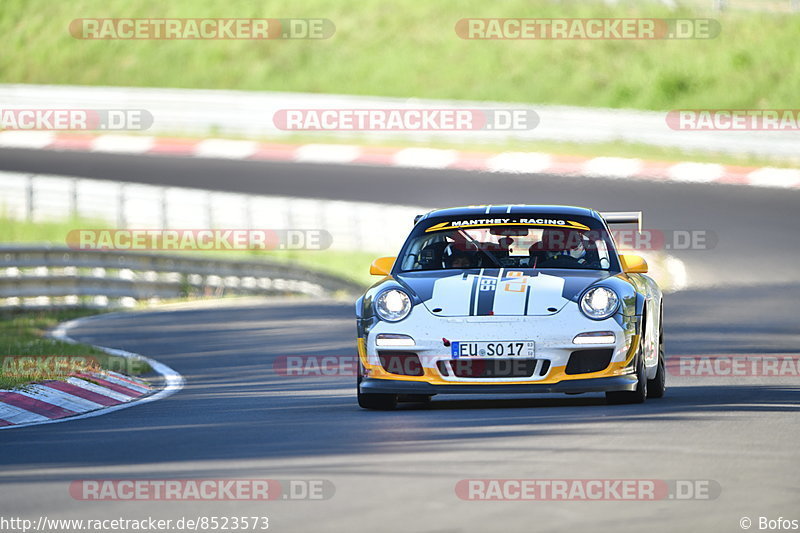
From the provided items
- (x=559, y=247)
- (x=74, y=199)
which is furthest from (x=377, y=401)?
(x=74, y=199)

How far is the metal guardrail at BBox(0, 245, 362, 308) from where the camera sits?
2089 centimetres

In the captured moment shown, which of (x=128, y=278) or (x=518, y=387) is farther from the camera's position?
(x=128, y=278)

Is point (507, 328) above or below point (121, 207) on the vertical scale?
below

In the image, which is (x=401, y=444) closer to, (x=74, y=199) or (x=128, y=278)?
(x=128, y=278)

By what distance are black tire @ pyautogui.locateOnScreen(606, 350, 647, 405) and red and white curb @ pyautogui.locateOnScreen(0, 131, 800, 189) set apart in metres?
22.1

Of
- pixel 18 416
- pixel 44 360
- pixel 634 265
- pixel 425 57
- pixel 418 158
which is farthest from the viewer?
pixel 425 57

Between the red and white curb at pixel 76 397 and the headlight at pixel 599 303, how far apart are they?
123 inches

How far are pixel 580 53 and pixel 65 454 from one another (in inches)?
1532

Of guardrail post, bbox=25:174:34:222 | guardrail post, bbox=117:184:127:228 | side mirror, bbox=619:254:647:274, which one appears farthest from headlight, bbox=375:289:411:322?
guardrail post, bbox=25:174:34:222

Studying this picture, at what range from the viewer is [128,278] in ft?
74.4

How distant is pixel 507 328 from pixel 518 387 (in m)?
0.35

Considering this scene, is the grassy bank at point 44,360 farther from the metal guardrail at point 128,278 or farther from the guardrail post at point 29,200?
the guardrail post at point 29,200

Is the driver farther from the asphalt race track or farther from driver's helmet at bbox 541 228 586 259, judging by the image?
the asphalt race track

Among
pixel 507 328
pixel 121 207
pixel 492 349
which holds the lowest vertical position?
pixel 492 349
